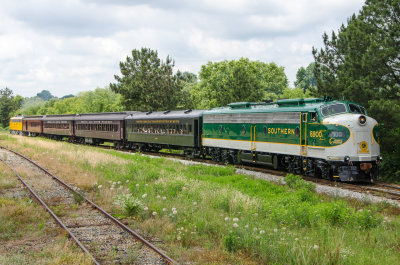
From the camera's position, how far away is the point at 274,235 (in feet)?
28.5

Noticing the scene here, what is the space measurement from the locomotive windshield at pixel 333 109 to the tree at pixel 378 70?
1.95 m

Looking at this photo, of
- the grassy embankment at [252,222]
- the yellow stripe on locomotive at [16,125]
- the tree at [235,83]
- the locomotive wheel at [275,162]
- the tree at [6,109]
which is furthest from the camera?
the tree at [6,109]

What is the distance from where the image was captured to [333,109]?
18.2m

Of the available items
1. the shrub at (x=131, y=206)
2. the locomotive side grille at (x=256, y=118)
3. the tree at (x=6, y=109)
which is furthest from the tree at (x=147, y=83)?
the tree at (x=6, y=109)

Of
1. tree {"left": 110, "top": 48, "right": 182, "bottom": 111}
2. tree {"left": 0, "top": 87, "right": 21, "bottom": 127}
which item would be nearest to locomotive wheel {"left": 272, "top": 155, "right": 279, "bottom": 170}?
tree {"left": 110, "top": 48, "right": 182, "bottom": 111}

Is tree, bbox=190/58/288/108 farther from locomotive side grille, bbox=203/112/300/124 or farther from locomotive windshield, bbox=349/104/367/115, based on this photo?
locomotive windshield, bbox=349/104/367/115

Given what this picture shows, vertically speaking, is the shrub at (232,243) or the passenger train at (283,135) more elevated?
the passenger train at (283,135)

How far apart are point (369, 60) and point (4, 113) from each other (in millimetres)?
126065

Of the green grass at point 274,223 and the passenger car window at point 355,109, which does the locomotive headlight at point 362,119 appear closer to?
the passenger car window at point 355,109

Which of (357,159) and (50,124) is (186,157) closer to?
(357,159)

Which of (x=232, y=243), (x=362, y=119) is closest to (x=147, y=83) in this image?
(x=362, y=119)

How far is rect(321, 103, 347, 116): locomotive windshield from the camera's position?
1808 centimetres

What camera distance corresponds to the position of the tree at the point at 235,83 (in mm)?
34906

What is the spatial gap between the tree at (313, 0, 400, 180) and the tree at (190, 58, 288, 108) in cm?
1247
